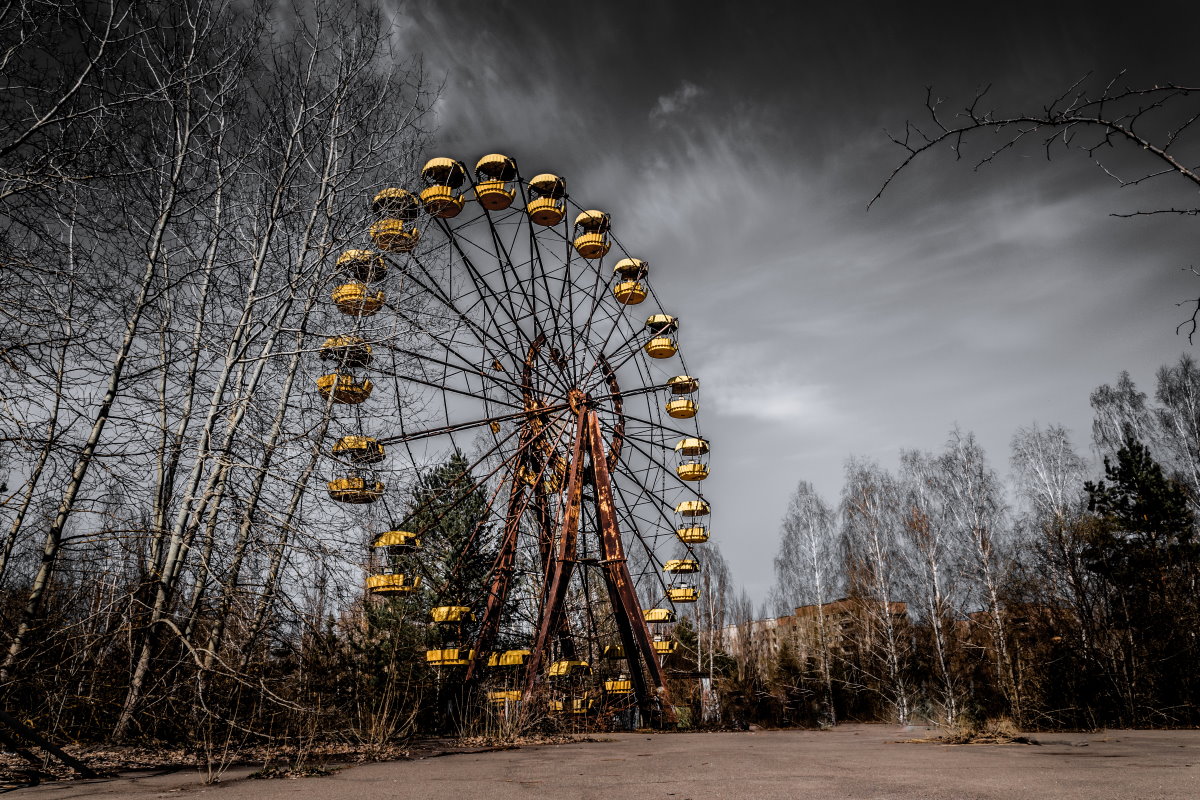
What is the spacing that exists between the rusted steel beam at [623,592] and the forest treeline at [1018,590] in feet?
26.6

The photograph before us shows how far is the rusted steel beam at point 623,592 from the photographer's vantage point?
1220cm

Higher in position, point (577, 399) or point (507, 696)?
point (577, 399)

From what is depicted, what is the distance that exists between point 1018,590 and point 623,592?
14633 mm

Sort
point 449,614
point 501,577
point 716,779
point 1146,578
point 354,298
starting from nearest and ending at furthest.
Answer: point 716,779, point 354,298, point 449,614, point 501,577, point 1146,578

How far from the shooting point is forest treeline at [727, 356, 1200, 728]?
17.8 m

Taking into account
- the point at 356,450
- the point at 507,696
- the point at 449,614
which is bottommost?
the point at 507,696

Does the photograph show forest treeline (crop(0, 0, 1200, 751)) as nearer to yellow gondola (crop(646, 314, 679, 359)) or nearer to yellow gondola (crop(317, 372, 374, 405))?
yellow gondola (crop(317, 372, 374, 405))

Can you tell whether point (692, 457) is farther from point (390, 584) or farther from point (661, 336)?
point (390, 584)

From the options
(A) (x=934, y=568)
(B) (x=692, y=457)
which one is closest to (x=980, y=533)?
(A) (x=934, y=568)

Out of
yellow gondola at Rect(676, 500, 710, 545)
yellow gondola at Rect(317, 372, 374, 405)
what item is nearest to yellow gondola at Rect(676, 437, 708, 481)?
yellow gondola at Rect(676, 500, 710, 545)

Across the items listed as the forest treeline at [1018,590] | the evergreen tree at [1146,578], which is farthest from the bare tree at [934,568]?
the evergreen tree at [1146,578]

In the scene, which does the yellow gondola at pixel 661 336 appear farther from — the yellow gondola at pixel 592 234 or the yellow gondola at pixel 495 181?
the yellow gondola at pixel 495 181

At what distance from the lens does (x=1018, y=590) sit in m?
20.0

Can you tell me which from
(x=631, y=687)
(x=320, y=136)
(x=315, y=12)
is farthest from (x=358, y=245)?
(x=631, y=687)
